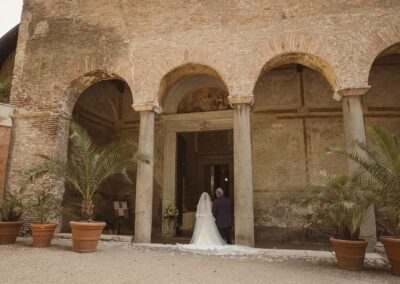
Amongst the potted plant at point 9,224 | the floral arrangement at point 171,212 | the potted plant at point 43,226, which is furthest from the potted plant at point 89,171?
the floral arrangement at point 171,212

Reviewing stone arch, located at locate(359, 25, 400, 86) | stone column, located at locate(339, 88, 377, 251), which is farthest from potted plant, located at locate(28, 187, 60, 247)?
stone arch, located at locate(359, 25, 400, 86)

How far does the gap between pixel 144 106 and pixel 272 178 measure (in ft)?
17.1

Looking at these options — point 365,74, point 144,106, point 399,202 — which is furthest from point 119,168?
point 365,74

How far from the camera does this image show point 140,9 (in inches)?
379

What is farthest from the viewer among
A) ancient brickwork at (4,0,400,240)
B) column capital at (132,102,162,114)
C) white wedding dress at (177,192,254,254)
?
column capital at (132,102,162,114)

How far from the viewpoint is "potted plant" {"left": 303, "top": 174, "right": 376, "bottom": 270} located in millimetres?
5516

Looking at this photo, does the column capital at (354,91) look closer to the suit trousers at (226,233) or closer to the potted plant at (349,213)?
the potted plant at (349,213)

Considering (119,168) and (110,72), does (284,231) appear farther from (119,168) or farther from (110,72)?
(110,72)

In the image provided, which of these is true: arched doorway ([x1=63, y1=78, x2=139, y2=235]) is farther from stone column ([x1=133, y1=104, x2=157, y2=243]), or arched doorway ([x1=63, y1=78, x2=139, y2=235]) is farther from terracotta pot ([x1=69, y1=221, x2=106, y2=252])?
terracotta pot ([x1=69, y1=221, x2=106, y2=252])

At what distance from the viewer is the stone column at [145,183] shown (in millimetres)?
8242

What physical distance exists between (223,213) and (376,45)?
6.01 meters

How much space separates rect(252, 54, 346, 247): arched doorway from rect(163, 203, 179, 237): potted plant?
9.37 ft

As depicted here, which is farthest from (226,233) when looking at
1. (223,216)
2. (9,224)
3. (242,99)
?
(9,224)

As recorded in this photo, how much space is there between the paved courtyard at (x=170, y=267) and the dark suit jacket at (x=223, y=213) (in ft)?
6.45
